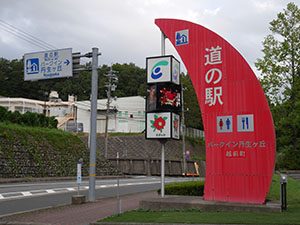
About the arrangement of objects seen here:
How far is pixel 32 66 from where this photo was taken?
19016mm

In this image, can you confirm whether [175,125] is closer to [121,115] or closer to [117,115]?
[117,115]

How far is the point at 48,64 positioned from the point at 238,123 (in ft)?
33.4

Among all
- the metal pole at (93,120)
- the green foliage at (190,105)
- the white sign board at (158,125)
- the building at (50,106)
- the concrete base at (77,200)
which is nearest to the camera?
the white sign board at (158,125)

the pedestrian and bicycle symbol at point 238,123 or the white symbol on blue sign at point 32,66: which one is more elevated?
the white symbol on blue sign at point 32,66

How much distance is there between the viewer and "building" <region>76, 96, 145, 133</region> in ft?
209

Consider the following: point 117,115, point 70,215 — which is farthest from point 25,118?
point 117,115

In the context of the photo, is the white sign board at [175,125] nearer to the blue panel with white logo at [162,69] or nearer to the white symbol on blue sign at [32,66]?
the blue panel with white logo at [162,69]

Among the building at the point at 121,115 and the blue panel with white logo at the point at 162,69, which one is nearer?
the blue panel with white logo at the point at 162,69

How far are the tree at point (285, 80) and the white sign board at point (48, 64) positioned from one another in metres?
Result: 15.9

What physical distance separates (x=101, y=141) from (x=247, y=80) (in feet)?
148

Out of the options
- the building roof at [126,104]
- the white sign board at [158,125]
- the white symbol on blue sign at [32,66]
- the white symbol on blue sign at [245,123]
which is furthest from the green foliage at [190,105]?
the white symbol on blue sign at [245,123]

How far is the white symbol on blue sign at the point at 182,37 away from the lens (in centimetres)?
1350

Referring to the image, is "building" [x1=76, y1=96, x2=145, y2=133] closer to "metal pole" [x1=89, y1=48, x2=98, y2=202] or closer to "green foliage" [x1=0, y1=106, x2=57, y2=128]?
"green foliage" [x1=0, y1=106, x2=57, y2=128]

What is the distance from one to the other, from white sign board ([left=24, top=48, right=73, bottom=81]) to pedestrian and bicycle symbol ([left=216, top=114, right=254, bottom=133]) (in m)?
8.18
